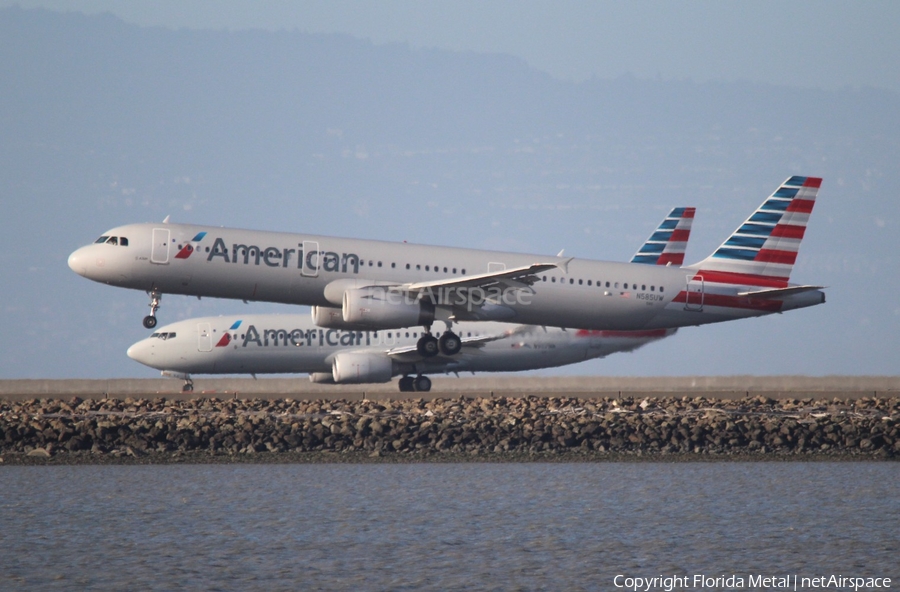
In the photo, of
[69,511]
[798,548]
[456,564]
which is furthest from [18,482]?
[798,548]

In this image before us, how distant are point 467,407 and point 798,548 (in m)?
17.5

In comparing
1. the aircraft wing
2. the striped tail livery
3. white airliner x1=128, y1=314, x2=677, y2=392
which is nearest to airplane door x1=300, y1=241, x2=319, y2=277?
the aircraft wing

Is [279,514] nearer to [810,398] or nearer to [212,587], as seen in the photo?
[212,587]

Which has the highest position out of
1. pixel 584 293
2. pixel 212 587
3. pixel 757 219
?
pixel 757 219

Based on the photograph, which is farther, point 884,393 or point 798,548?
point 884,393

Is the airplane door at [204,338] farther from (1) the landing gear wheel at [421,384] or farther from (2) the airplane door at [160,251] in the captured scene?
(2) the airplane door at [160,251]

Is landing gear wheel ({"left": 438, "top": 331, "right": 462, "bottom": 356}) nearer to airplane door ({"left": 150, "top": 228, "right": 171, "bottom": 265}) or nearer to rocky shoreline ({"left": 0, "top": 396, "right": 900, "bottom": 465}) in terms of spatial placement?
rocky shoreline ({"left": 0, "top": 396, "right": 900, "bottom": 465})

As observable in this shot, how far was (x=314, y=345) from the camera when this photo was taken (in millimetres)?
49312

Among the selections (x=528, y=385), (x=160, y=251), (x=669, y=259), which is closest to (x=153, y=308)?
A: (x=160, y=251)

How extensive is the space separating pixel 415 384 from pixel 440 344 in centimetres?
431

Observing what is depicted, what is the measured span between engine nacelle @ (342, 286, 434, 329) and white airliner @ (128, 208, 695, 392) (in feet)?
31.6

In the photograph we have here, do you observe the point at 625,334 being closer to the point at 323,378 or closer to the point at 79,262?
the point at 323,378

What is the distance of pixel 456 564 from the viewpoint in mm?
16984

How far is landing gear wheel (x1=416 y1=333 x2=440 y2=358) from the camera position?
40.1m
